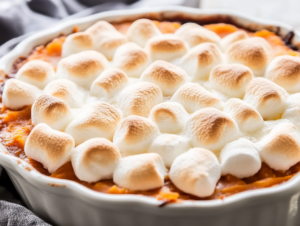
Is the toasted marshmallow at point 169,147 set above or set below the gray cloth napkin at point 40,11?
above

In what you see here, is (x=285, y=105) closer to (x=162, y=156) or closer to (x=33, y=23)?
(x=162, y=156)

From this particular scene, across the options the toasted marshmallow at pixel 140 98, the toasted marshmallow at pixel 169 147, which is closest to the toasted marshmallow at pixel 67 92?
the toasted marshmallow at pixel 140 98

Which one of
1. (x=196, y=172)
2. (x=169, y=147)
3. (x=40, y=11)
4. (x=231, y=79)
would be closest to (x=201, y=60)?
(x=231, y=79)

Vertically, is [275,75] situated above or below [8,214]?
above

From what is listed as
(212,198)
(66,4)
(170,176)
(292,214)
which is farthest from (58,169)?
(66,4)

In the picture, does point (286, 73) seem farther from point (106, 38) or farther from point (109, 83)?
point (106, 38)

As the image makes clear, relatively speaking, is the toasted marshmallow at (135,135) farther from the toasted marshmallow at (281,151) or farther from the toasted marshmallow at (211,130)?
the toasted marshmallow at (281,151)
